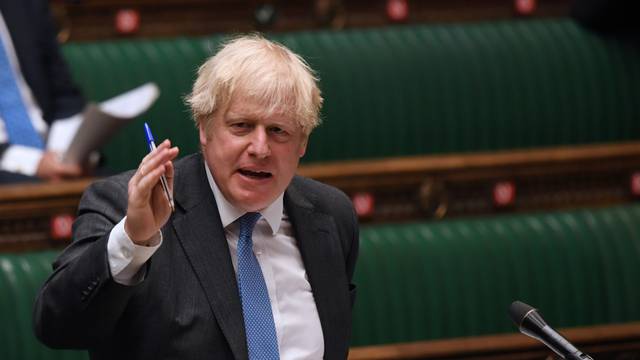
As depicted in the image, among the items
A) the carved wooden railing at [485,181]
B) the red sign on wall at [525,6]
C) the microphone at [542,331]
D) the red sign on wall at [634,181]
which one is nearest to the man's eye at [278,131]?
the microphone at [542,331]

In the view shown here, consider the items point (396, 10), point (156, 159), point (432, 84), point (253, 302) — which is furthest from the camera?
point (396, 10)

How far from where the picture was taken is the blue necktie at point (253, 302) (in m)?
0.65

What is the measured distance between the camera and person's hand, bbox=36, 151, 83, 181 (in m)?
1.16

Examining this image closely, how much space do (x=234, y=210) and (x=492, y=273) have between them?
56cm

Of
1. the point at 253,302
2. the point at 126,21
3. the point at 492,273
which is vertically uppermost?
the point at 253,302

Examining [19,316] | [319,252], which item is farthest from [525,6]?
[319,252]

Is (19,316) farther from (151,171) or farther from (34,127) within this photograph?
(151,171)

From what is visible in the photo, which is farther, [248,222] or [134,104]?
[134,104]

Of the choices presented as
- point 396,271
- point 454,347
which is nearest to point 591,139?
point 396,271

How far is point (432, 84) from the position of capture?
145 cm

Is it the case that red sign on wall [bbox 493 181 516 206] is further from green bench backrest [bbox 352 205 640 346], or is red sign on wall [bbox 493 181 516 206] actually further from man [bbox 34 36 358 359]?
man [bbox 34 36 358 359]

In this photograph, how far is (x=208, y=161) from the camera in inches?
26.1

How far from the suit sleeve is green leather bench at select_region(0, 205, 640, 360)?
552 millimetres

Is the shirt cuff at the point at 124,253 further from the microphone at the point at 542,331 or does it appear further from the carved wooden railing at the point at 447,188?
the carved wooden railing at the point at 447,188
